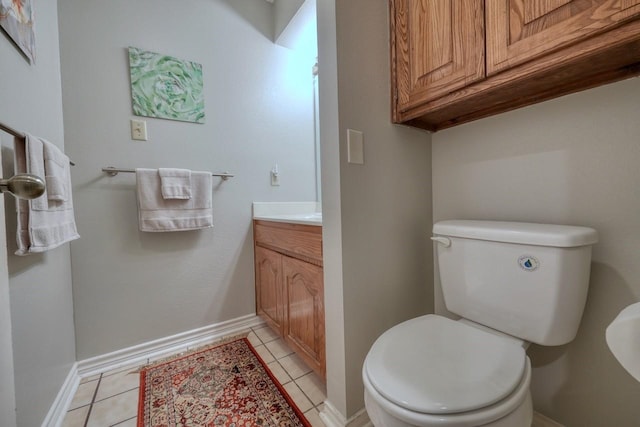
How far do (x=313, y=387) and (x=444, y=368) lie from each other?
770mm

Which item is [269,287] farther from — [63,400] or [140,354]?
[63,400]

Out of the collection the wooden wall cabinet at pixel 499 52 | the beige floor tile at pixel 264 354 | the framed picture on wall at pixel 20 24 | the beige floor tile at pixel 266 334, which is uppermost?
the framed picture on wall at pixel 20 24

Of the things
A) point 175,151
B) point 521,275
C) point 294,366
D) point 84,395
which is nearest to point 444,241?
point 521,275

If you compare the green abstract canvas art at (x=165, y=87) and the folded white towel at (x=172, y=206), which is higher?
the green abstract canvas art at (x=165, y=87)

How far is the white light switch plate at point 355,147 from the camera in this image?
0.90 meters

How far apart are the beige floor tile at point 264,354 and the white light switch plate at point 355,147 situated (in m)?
1.18

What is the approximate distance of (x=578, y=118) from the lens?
0.84 metres

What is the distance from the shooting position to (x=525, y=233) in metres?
0.77

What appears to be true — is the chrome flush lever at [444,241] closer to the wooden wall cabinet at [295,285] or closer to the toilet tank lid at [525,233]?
the toilet tank lid at [525,233]

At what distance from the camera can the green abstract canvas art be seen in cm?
139

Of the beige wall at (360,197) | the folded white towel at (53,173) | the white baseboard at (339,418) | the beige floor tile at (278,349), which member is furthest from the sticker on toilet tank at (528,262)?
the folded white towel at (53,173)

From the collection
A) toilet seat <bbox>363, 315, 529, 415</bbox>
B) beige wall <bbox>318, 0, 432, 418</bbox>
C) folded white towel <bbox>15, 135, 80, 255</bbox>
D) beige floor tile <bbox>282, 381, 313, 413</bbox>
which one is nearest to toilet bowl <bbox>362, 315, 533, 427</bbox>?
toilet seat <bbox>363, 315, 529, 415</bbox>

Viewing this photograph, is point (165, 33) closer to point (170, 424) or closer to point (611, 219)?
point (170, 424)

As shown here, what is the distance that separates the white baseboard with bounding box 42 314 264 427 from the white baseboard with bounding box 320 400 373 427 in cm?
90
